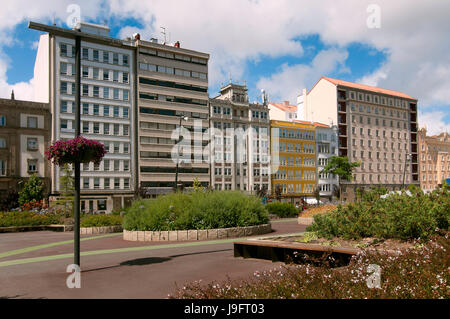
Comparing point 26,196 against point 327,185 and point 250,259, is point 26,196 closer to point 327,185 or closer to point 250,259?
point 250,259

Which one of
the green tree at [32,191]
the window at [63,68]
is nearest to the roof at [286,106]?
the window at [63,68]

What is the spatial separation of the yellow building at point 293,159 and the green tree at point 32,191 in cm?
3907

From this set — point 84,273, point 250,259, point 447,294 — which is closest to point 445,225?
point 250,259

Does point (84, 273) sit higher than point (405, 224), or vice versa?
point (405, 224)

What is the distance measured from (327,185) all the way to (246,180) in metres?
18.7

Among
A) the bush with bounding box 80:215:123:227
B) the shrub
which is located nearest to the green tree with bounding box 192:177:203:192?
the bush with bounding box 80:215:123:227

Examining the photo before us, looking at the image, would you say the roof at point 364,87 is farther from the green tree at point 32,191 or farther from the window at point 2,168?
the window at point 2,168

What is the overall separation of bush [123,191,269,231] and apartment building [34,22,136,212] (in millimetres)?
41194

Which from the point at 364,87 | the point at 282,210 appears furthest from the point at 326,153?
the point at 282,210

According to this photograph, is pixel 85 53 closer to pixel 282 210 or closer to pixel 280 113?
pixel 280 113

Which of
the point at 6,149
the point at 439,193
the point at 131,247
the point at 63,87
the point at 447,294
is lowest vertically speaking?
the point at 131,247

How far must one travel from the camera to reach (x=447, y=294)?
5270mm

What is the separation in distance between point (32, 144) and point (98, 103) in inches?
450

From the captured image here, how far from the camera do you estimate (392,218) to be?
10.7 metres
